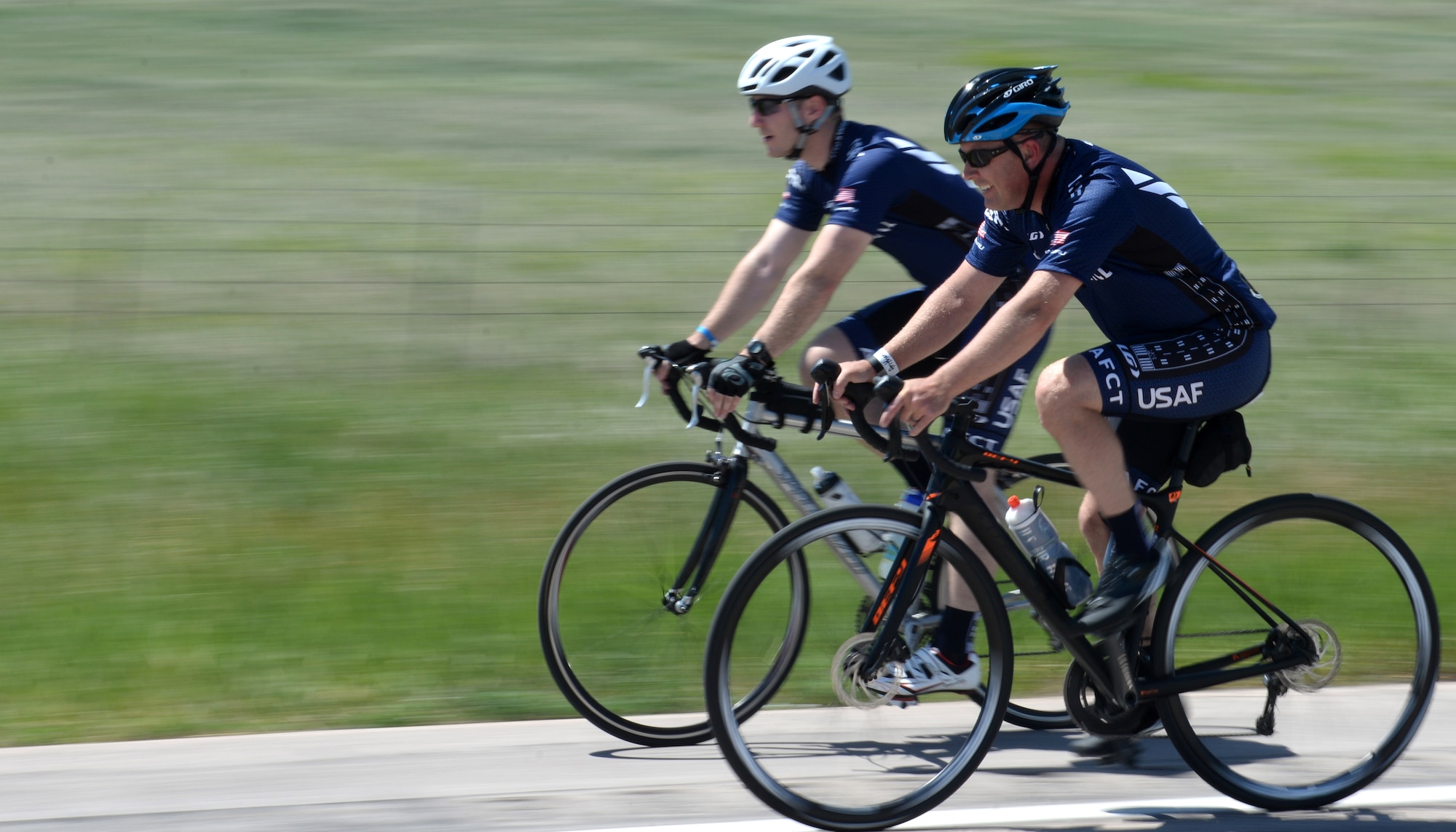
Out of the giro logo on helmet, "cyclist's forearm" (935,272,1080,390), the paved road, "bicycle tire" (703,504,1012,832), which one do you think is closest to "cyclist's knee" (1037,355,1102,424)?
"cyclist's forearm" (935,272,1080,390)

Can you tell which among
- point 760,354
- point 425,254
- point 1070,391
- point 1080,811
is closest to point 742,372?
point 760,354

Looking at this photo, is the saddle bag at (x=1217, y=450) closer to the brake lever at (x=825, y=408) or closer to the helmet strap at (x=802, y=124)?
the brake lever at (x=825, y=408)

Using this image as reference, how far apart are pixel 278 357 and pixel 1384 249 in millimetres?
8153

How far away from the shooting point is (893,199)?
15.9ft

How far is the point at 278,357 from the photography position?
29.8 ft

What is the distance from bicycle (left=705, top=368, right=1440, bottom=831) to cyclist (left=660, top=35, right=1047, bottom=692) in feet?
2.02

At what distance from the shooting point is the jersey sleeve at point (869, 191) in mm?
4777

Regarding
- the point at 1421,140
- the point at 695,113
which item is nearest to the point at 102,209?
the point at 695,113

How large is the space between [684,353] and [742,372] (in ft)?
1.18

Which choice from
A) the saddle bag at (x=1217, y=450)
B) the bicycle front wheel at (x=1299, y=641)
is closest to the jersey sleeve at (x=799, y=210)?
the saddle bag at (x=1217, y=450)

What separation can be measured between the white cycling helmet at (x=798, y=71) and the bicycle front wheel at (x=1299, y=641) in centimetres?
177

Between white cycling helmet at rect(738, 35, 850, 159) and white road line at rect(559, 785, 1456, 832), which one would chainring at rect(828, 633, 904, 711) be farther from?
white cycling helmet at rect(738, 35, 850, 159)

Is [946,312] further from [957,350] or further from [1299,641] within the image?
[1299,641]

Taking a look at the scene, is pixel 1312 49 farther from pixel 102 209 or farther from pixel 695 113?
pixel 102 209
